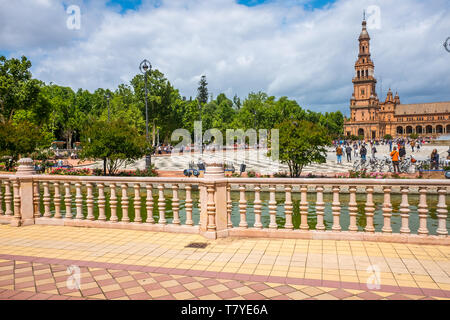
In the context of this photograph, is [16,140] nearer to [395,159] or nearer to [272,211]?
[272,211]

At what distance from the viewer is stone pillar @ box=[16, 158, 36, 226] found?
857 cm

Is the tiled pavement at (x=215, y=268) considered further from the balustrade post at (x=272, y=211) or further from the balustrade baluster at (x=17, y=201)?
the balustrade baluster at (x=17, y=201)

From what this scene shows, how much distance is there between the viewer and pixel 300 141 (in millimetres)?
20891

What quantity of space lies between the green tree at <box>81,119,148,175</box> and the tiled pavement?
16.3 meters

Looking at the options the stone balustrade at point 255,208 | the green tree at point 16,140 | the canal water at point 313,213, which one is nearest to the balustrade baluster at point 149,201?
the stone balustrade at point 255,208

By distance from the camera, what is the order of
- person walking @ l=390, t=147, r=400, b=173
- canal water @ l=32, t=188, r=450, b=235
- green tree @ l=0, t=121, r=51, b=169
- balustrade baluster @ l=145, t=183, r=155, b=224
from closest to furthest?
balustrade baluster @ l=145, t=183, r=155, b=224, canal water @ l=32, t=188, r=450, b=235, person walking @ l=390, t=147, r=400, b=173, green tree @ l=0, t=121, r=51, b=169

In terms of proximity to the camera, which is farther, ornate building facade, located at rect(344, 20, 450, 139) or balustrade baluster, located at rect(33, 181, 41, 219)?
ornate building facade, located at rect(344, 20, 450, 139)

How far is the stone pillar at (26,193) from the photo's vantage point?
337 inches

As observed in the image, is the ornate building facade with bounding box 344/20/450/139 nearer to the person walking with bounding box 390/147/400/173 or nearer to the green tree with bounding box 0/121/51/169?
the person walking with bounding box 390/147/400/173

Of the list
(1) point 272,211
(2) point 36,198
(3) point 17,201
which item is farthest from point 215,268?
(3) point 17,201
